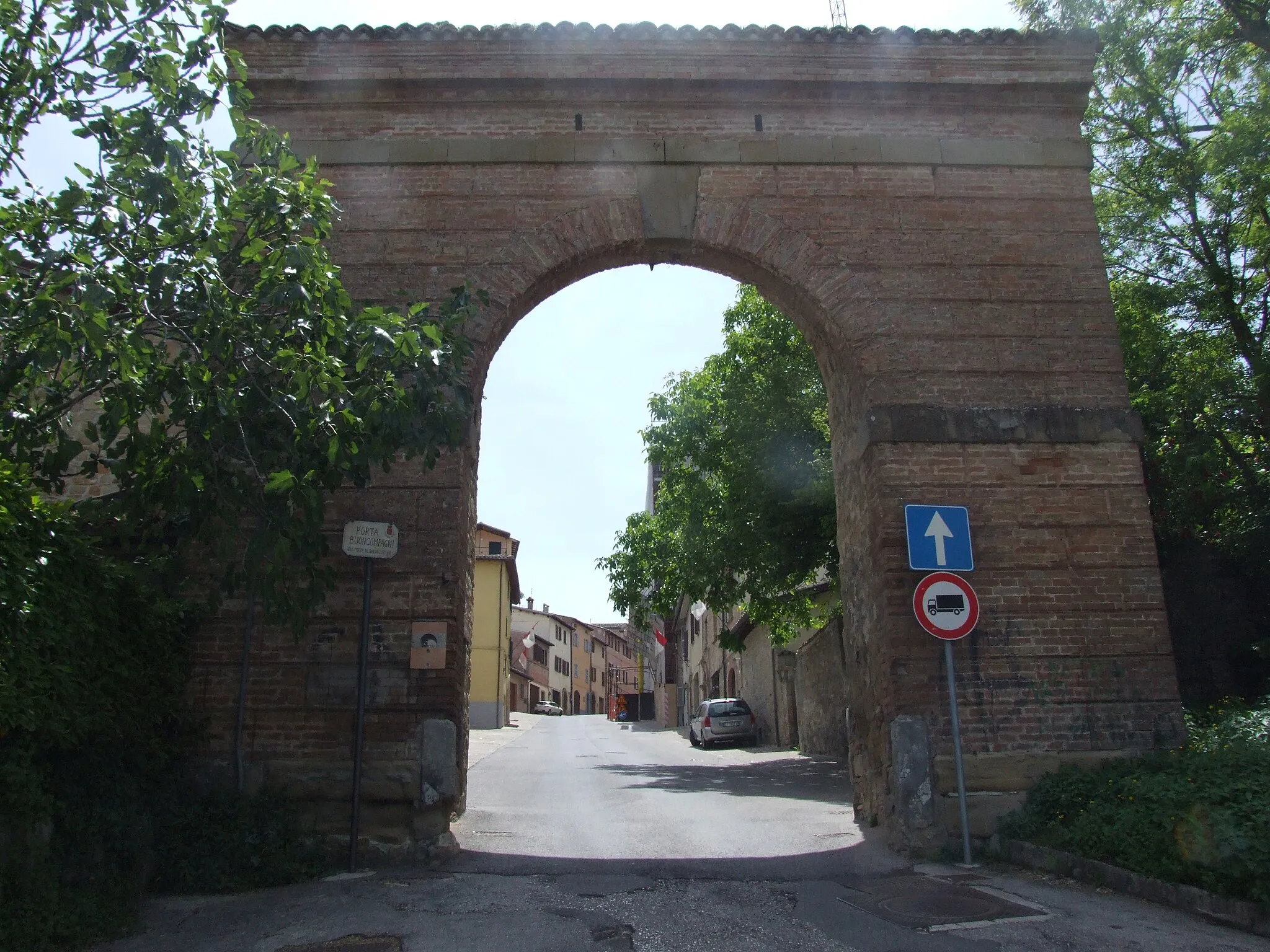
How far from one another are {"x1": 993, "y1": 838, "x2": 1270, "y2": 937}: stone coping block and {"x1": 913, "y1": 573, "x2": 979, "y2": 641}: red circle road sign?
163cm

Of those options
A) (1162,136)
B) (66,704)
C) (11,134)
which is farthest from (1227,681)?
(11,134)

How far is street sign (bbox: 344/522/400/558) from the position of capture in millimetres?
7730

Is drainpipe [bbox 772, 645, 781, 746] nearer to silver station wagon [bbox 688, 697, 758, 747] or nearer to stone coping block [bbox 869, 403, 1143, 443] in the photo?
silver station wagon [bbox 688, 697, 758, 747]

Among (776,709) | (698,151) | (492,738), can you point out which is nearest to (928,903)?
(698,151)

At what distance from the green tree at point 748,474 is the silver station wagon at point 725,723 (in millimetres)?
7283

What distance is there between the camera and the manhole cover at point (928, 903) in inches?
227

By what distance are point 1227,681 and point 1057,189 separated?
6.07 meters

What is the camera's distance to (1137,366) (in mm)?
12586

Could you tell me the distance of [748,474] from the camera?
1711 cm

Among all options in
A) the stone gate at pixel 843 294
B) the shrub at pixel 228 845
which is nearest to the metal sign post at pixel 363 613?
the stone gate at pixel 843 294

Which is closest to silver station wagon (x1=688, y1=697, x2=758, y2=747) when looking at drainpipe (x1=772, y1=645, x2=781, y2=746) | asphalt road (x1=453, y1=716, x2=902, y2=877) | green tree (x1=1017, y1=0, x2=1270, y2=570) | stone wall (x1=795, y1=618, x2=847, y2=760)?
drainpipe (x1=772, y1=645, x2=781, y2=746)

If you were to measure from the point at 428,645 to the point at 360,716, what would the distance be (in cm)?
81

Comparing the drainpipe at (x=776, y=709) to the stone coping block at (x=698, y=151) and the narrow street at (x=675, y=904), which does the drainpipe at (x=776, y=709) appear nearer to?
the narrow street at (x=675, y=904)

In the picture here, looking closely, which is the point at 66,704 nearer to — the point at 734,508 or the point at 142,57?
the point at 142,57
